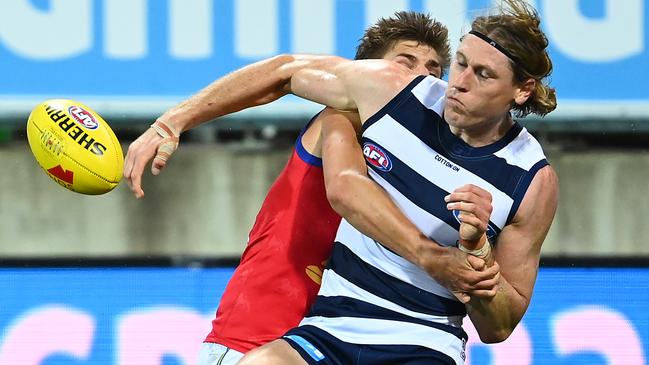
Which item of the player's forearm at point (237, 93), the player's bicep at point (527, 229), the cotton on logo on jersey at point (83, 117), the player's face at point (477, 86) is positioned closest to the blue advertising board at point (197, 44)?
the cotton on logo on jersey at point (83, 117)

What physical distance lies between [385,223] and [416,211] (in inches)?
5.6

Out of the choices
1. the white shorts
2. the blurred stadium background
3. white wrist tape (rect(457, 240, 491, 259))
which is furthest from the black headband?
the blurred stadium background

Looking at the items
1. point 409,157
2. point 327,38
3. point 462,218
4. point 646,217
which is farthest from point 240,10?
point 462,218

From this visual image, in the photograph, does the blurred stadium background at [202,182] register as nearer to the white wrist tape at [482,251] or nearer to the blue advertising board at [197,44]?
Result: the blue advertising board at [197,44]

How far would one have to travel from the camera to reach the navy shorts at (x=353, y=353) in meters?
3.06

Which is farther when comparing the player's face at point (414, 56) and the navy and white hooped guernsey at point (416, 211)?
the player's face at point (414, 56)

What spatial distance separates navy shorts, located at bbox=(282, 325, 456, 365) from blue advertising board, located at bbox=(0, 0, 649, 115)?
2758 millimetres

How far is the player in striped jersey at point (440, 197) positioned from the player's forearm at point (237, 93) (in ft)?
1.23

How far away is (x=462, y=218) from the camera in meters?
2.80

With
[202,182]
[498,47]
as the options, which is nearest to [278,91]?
[498,47]

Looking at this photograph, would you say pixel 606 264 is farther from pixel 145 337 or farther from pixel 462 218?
pixel 462 218

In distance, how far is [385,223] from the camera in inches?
118

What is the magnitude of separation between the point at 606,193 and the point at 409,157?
2.84m

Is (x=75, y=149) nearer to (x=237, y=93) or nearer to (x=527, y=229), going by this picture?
(x=237, y=93)
